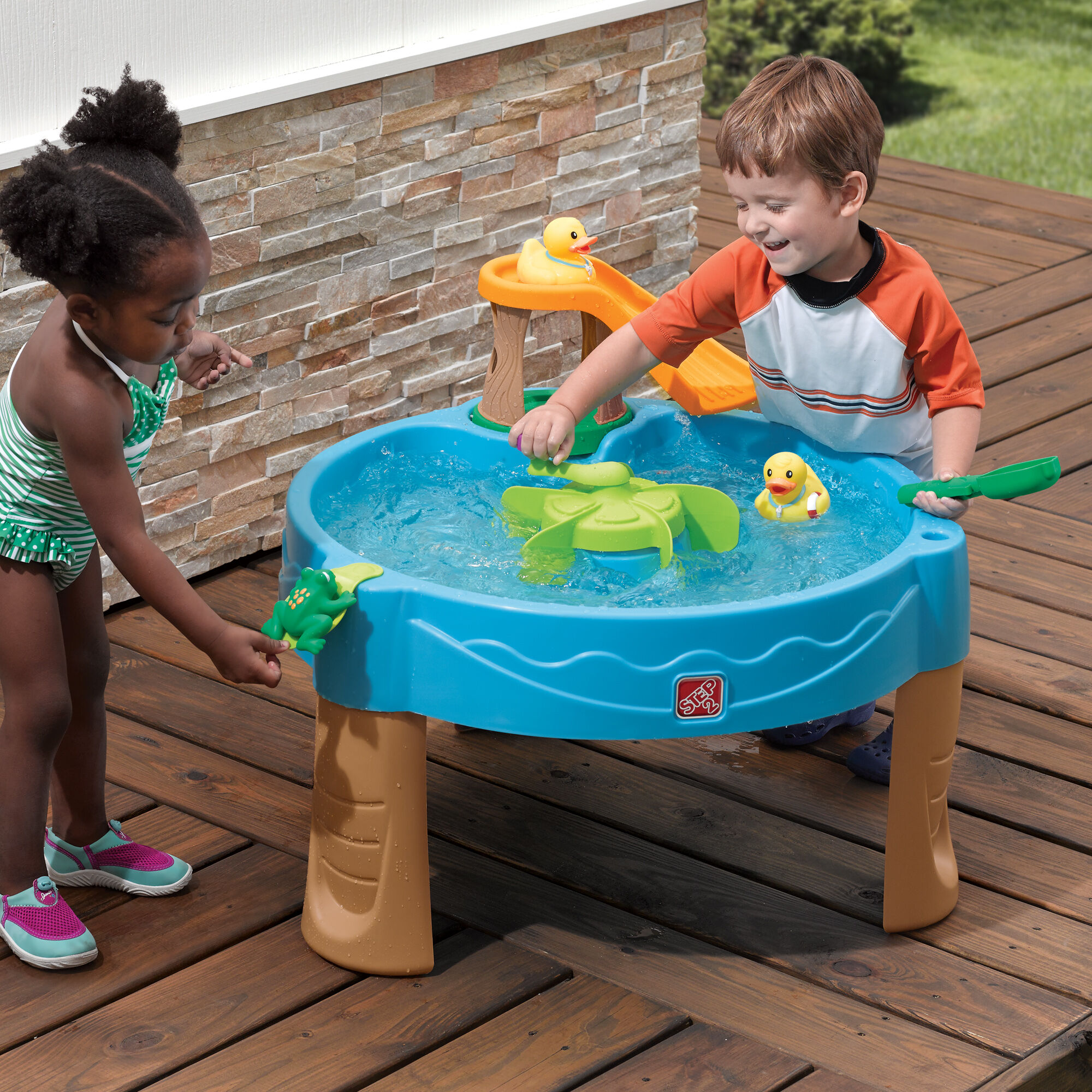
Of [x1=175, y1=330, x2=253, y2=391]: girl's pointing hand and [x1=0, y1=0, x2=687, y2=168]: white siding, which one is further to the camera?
[x1=0, y1=0, x2=687, y2=168]: white siding

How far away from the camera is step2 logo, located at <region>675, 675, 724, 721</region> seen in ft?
5.64

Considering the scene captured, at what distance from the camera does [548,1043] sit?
1796mm

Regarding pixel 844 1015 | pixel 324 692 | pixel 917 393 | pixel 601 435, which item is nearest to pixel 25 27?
pixel 601 435

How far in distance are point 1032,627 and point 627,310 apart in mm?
869

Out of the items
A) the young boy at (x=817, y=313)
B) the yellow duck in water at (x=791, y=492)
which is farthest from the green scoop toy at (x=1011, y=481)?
the yellow duck in water at (x=791, y=492)

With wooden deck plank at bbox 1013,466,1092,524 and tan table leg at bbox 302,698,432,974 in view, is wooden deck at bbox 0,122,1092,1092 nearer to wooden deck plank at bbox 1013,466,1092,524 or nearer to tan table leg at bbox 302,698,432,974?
tan table leg at bbox 302,698,432,974

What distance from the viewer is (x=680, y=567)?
2072 millimetres

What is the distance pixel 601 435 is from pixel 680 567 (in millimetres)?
325

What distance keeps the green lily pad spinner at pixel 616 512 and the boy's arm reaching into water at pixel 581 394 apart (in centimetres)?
5

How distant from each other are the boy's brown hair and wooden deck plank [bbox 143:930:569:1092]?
998mm

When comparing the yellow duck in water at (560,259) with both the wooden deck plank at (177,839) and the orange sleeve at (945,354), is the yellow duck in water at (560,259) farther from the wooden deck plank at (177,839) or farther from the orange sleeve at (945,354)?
the wooden deck plank at (177,839)

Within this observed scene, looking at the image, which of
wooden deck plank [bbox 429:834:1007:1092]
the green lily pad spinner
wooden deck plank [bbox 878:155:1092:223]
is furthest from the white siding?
wooden deck plank [bbox 878:155:1092:223]

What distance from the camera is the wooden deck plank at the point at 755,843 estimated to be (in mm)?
1985

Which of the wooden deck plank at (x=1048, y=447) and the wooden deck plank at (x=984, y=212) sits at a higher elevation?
the wooden deck plank at (x=984, y=212)
